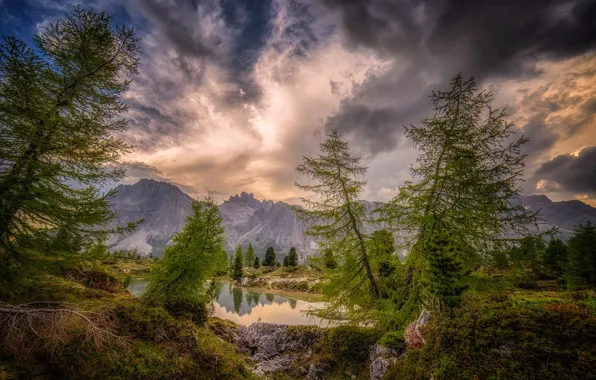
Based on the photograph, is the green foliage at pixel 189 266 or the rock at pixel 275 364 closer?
the green foliage at pixel 189 266

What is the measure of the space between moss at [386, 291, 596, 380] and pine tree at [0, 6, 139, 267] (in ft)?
39.9

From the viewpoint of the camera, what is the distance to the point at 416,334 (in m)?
8.77

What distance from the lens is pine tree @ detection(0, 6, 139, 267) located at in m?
7.21

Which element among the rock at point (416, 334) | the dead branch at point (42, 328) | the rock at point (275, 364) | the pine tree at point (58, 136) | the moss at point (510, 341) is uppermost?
the pine tree at point (58, 136)

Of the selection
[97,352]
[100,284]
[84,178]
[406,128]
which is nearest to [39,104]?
[84,178]

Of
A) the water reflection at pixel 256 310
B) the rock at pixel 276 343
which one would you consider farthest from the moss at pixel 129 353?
the water reflection at pixel 256 310

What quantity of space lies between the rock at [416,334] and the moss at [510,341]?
0.69 meters

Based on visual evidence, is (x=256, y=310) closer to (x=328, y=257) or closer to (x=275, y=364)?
(x=275, y=364)

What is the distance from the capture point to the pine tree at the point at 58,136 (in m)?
7.21

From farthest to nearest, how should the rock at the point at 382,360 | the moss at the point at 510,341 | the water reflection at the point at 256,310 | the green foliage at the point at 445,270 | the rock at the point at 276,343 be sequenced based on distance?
the water reflection at the point at 256,310, the rock at the point at 276,343, the rock at the point at 382,360, the green foliage at the point at 445,270, the moss at the point at 510,341

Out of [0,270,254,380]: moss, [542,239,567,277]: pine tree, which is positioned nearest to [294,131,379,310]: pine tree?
[0,270,254,380]: moss

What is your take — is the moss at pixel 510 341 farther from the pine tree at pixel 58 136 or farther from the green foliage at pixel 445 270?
the pine tree at pixel 58 136

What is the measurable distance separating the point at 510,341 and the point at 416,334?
12.2 ft

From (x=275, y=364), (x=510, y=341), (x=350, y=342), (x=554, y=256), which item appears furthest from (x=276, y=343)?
(x=554, y=256)
